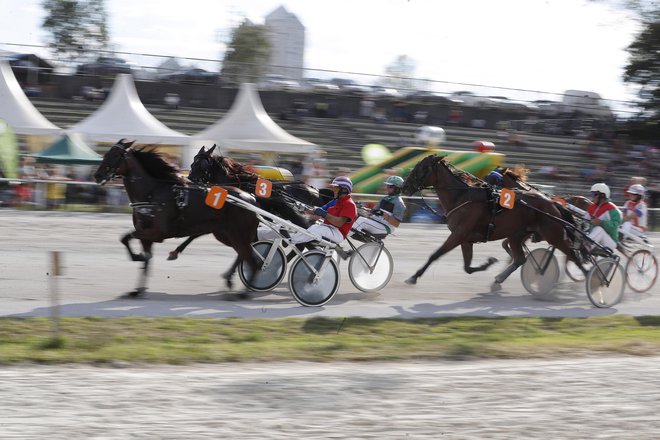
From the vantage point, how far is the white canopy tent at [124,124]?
79.7ft

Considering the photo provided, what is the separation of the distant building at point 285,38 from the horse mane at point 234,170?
65924 mm

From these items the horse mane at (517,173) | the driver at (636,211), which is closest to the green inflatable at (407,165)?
the horse mane at (517,173)

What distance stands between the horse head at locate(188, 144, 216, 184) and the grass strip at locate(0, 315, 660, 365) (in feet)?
10.0

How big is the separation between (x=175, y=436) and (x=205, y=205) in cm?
587

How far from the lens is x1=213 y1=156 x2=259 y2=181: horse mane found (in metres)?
12.3

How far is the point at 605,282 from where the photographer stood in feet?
39.8

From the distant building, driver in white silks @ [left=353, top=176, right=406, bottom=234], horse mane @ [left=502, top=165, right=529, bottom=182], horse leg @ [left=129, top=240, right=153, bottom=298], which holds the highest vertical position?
the distant building

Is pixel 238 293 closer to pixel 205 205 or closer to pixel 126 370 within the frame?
pixel 205 205

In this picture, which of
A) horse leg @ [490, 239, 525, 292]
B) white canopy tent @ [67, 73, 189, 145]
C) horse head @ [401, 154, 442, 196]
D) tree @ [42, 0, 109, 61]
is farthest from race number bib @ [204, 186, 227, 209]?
tree @ [42, 0, 109, 61]

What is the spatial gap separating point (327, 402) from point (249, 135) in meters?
19.7

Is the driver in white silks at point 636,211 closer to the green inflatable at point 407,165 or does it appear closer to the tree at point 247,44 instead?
the green inflatable at point 407,165

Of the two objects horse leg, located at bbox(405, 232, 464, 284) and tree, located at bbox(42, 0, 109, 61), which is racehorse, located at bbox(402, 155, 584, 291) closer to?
horse leg, located at bbox(405, 232, 464, 284)

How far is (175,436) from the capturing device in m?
5.33

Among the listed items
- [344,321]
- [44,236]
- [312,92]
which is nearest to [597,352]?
[344,321]
